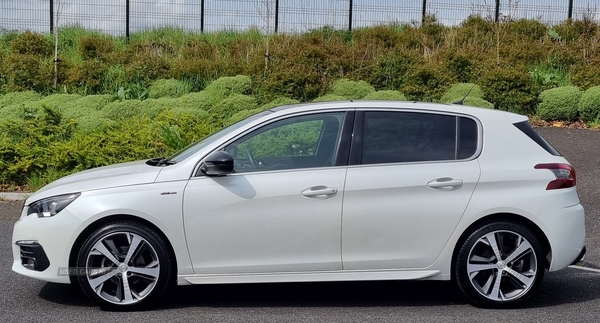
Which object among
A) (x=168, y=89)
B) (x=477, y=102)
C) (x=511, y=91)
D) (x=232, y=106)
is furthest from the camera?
(x=168, y=89)

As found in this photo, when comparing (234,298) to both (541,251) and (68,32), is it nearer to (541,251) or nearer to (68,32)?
(541,251)

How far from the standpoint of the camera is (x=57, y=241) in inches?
A: 245

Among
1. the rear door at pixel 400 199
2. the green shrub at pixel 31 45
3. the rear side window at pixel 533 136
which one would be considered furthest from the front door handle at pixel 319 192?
the green shrub at pixel 31 45

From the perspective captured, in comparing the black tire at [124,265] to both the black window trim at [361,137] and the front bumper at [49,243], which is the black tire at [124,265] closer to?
the front bumper at [49,243]

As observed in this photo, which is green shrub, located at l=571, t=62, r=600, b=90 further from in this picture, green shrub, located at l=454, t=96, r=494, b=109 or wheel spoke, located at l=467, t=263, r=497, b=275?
wheel spoke, located at l=467, t=263, r=497, b=275

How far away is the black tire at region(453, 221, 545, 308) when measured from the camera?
252 inches

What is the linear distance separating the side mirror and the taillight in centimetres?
245

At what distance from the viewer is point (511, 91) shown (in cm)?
1655

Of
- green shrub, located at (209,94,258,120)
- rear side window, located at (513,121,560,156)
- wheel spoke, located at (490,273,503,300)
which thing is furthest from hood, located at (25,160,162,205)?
green shrub, located at (209,94,258,120)

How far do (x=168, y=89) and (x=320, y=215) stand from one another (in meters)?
11.8

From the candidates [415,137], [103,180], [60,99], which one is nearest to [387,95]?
[60,99]

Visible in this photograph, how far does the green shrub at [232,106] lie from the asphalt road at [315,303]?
7.43m

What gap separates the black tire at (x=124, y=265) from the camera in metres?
6.22

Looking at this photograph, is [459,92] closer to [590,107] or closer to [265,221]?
[590,107]
